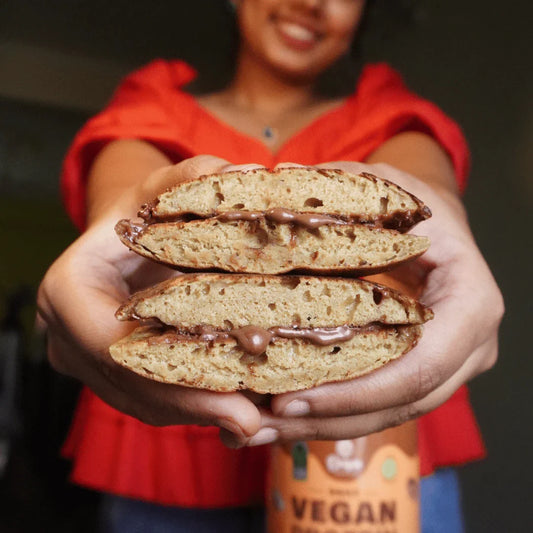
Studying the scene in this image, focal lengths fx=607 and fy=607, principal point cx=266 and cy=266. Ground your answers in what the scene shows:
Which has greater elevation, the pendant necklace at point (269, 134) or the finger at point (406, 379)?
the pendant necklace at point (269, 134)

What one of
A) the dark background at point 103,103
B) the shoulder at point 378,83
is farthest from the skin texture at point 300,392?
the dark background at point 103,103

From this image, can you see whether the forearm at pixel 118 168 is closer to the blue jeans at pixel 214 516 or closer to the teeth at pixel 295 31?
the teeth at pixel 295 31

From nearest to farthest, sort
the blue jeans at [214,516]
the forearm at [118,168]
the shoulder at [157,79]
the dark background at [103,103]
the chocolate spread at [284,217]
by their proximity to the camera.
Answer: the chocolate spread at [284,217] → the forearm at [118,168] → the blue jeans at [214,516] → the shoulder at [157,79] → the dark background at [103,103]

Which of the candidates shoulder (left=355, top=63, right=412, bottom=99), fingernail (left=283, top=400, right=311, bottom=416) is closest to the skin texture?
fingernail (left=283, top=400, right=311, bottom=416)

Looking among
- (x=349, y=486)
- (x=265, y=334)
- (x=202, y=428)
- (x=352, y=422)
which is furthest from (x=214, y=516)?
(x=265, y=334)

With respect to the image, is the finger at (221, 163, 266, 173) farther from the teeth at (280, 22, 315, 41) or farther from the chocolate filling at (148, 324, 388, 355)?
the teeth at (280, 22, 315, 41)

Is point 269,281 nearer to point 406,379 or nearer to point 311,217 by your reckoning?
point 311,217
